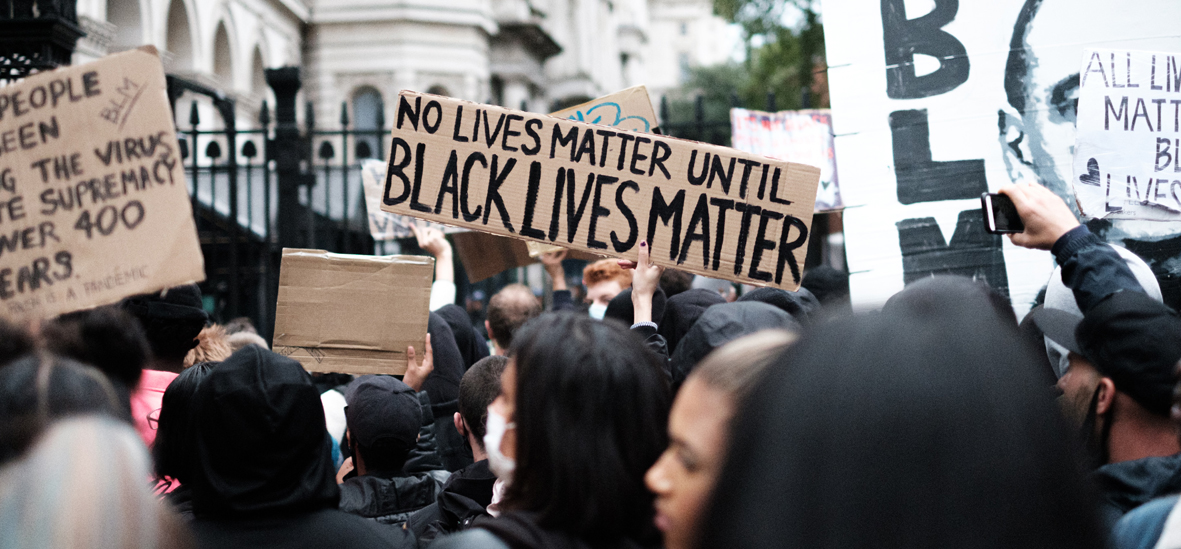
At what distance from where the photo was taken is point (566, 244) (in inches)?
148

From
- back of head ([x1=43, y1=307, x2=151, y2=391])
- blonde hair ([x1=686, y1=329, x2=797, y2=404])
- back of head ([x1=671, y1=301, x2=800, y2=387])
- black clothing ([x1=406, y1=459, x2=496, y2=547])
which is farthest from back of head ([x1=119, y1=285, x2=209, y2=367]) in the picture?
blonde hair ([x1=686, y1=329, x2=797, y2=404])

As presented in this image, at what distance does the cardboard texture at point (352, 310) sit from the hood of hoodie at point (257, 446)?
1.54 metres

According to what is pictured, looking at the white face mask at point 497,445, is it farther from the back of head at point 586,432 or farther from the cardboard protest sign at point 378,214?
the cardboard protest sign at point 378,214

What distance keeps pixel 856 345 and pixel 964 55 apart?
3.62 m

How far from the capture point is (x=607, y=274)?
18.1ft

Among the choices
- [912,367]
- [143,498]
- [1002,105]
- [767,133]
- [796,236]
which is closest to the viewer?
[912,367]

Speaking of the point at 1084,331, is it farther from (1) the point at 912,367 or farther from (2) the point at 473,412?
(2) the point at 473,412

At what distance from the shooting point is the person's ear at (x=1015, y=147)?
4.33 meters

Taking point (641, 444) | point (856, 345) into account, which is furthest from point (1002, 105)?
point (856, 345)

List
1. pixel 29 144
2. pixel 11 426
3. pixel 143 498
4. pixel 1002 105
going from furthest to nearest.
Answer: pixel 1002 105 < pixel 29 144 < pixel 11 426 < pixel 143 498

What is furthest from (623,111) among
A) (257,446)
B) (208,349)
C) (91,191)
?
(257,446)

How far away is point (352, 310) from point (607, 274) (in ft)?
6.31

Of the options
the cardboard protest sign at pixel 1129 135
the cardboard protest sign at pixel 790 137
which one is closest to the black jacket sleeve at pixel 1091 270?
the cardboard protest sign at pixel 1129 135

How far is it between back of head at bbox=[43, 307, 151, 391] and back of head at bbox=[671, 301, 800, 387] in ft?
5.36
